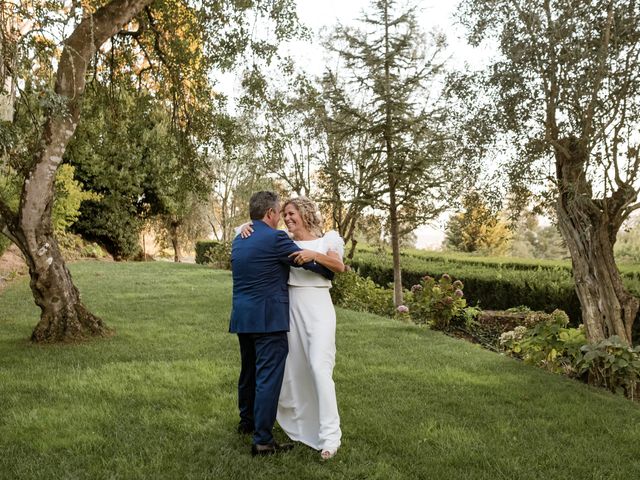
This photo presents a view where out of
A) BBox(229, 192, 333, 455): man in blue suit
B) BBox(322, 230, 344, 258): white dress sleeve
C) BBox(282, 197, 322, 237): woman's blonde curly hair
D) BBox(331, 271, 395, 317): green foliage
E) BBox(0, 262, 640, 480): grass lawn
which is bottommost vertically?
BBox(0, 262, 640, 480): grass lawn

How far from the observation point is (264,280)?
3.98 m

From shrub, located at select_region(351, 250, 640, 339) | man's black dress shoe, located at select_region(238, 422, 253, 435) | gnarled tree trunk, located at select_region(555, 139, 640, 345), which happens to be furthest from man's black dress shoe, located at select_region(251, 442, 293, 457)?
shrub, located at select_region(351, 250, 640, 339)

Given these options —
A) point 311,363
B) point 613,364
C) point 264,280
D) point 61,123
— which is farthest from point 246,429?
point 61,123

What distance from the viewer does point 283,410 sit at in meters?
4.35

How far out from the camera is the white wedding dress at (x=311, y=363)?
13.2ft

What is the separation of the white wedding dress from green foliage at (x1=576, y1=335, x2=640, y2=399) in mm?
3723

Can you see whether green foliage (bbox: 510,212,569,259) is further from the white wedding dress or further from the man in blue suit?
the man in blue suit

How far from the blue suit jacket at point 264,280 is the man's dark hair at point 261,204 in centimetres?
13

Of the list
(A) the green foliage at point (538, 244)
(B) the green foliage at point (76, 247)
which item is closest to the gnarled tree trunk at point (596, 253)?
(B) the green foliage at point (76, 247)

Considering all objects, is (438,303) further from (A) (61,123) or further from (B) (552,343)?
(A) (61,123)

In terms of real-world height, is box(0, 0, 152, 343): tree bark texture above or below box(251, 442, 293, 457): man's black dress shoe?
above

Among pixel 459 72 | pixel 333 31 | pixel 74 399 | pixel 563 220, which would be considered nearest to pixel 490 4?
pixel 459 72

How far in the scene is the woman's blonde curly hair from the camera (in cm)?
425

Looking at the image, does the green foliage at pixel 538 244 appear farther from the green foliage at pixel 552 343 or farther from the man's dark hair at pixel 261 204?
the man's dark hair at pixel 261 204
